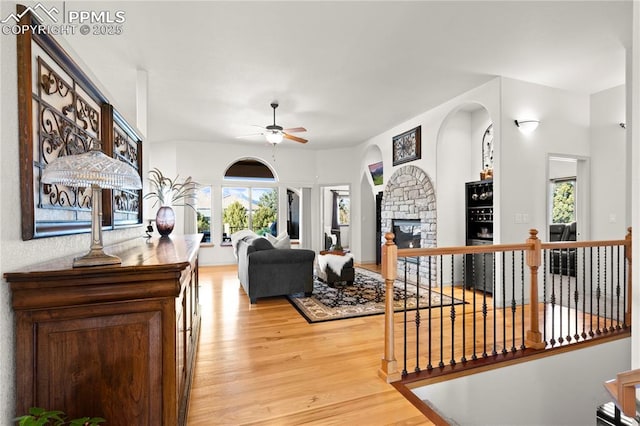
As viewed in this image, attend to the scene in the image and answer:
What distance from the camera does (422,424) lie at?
179 centimetres

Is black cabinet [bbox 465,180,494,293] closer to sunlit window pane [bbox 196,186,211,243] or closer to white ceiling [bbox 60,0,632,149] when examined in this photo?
white ceiling [bbox 60,0,632,149]

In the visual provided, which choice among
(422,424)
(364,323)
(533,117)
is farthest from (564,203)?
(422,424)

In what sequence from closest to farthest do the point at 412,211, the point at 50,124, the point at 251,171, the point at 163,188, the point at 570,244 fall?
the point at 50,124 → the point at 570,244 → the point at 412,211 → the point at 163,188 → the point at 251,171

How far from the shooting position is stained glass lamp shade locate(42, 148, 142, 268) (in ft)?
3.80

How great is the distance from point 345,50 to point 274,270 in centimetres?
283

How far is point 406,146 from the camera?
5.84 meters

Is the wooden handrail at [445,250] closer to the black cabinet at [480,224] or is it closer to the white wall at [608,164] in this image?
the black cabinet at [480,224]

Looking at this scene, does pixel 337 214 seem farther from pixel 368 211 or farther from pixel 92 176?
pixel 92 176

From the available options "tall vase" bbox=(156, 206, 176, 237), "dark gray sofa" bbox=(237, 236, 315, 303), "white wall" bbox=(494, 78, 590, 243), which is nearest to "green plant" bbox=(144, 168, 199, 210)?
"tall vase" bbox=(156, 206, 176, 237)

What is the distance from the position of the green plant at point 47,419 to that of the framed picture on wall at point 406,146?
5.35 metres

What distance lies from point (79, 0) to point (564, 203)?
9094 millimetres

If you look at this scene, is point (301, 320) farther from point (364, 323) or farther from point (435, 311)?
point (435, 311)

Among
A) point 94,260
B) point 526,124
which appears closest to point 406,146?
point 526,124

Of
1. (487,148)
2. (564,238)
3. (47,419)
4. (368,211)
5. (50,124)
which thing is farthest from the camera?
(368,211)
